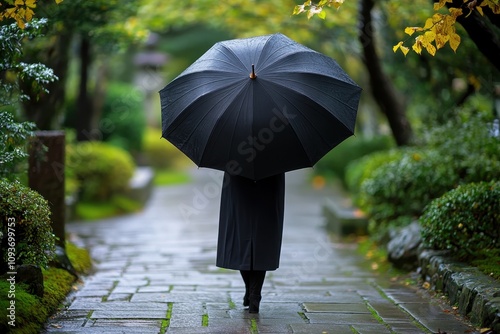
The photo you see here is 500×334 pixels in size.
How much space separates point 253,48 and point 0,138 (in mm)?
2105

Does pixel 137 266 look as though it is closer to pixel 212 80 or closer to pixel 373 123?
pixel 212 80

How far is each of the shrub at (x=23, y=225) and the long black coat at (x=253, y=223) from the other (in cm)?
144

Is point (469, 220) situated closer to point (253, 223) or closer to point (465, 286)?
point (465, 286)

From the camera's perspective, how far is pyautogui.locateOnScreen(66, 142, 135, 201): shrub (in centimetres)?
1385

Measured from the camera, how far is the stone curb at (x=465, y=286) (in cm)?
539

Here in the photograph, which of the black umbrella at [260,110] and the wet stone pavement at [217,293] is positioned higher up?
the black umbrella at [260,110]

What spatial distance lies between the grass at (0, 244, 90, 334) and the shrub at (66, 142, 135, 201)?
6.95 m

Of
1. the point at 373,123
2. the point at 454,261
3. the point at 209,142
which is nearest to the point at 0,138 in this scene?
the point at 209,142

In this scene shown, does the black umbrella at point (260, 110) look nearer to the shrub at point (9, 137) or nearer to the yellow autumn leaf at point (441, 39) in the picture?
the yellow autumn leaf at point (441, 39)

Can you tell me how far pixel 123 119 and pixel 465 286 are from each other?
620 inches

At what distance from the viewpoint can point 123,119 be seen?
20672mm

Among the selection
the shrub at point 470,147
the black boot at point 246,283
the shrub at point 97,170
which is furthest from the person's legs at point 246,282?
the shrub at point 97,170

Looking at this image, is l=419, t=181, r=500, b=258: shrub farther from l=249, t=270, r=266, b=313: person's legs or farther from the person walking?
l=249, t=270, r=266, b=313: person's legs

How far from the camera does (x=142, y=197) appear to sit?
619 inches
